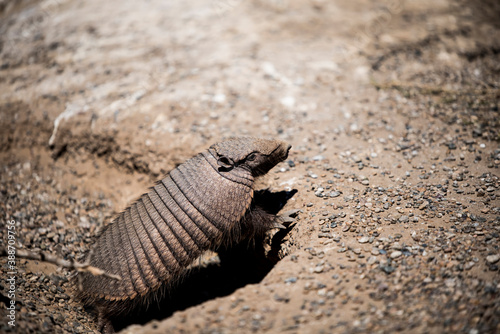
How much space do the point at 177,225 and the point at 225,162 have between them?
907 mm

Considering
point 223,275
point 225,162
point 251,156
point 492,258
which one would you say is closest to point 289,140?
point 251,156

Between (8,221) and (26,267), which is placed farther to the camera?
(8,221)

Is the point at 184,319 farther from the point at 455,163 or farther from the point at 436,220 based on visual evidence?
the point at 455,163

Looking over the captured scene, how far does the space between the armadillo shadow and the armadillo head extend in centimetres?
61

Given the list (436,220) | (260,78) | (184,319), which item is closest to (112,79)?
(260,78)

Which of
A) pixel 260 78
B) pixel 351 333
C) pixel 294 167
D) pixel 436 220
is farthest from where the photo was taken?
pixel 260 78

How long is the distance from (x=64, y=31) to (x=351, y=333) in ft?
27.7

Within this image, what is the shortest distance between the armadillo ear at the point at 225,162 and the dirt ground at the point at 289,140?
1000 mm

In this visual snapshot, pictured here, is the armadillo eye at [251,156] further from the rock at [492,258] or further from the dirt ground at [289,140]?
the rock at [492,258]

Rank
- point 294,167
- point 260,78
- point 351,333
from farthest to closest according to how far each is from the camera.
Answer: point 260,78 < point 294,167 < point 351,333

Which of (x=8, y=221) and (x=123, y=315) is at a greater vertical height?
(x=8, y=221)

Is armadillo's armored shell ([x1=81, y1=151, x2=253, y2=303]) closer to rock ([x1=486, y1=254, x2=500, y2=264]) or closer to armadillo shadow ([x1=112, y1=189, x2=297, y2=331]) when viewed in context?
armadillo shadow ([x1=112, y1=189, x2=297, y2=331])

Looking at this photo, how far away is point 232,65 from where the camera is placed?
6.59m

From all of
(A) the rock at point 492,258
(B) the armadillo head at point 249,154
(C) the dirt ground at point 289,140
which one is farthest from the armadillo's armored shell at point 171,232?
(A) the rock at point 492,258
